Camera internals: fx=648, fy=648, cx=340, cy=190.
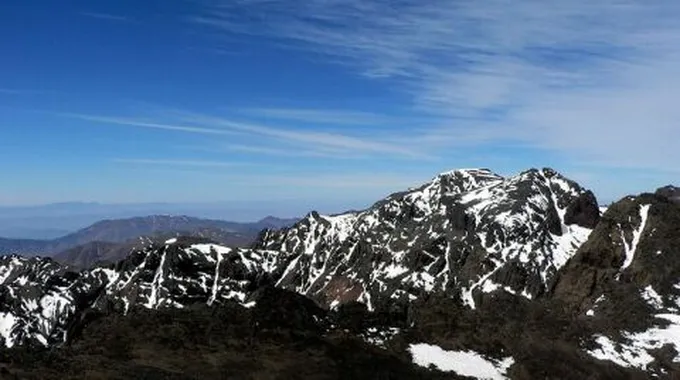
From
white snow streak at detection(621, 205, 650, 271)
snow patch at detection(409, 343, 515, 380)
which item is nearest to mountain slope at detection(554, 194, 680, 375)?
white snow streak at detection(621, 205, 650, 271)

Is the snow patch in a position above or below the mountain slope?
below

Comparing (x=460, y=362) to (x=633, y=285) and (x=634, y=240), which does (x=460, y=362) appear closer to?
(x=633, y=285)

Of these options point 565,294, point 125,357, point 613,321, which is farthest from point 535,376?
point 565,294

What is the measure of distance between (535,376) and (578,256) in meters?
107

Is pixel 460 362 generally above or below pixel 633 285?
below

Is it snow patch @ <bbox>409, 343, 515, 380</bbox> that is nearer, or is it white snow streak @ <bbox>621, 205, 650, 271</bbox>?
snow patch @ <bbox>409, 343, 515, 380</bbox>

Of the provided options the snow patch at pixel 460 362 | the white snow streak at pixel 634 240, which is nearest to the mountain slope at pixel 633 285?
the white snow streak at pixel 634 240

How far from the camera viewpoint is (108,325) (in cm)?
10006

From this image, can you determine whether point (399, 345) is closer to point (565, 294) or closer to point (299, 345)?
point (299, 345)

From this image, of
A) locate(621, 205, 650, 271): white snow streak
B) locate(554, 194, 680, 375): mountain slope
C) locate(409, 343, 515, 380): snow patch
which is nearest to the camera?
locate(409, 343, 515, 380): snow patch

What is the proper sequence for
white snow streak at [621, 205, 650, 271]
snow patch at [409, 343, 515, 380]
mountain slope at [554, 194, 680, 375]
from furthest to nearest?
1. white snow streak at [621, 205, 650, 271]
2. mountain slope at [554, 194, 680, 375]
3. snow patch at [409, 343, 515, 380]

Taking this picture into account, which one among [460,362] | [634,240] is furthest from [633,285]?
[460,362]

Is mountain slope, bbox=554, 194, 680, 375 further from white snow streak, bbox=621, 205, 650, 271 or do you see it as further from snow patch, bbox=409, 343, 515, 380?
snow patch, bbox=409, 343, 515, 380

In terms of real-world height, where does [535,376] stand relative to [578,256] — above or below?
below
